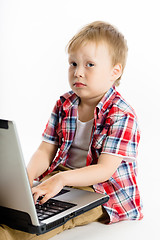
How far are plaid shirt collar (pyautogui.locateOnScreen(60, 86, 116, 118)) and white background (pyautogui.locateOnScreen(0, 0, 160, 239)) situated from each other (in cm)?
86

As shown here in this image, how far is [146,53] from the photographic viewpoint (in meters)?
2.81

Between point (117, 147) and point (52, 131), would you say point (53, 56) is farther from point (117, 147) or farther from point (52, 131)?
point (117, 147)

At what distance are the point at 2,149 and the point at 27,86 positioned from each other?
2.06 meters

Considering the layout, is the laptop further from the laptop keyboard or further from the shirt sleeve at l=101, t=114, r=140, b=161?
the shirt sleeve at l=101, t=114, r=140, b=161

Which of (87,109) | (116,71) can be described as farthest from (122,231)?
(116,71)

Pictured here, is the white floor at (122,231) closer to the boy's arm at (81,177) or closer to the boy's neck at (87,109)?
the boy's arm at (81,177)

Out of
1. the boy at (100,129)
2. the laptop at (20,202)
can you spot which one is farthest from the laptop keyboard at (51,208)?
the boy at (100,129)

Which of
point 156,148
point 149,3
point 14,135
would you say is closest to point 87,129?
point 14,135

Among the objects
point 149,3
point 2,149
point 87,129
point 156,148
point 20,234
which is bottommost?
point 156,148

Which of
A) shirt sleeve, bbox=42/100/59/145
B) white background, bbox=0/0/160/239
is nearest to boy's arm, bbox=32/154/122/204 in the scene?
shirt sleeve, bbox=42/100/59/145

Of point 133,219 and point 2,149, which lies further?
point 133,219

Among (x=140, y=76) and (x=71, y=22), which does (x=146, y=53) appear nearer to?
(x=140, y=76)

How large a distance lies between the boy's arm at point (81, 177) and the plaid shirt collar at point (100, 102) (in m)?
0.16

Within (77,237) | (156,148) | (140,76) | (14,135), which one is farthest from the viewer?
(140,76)
